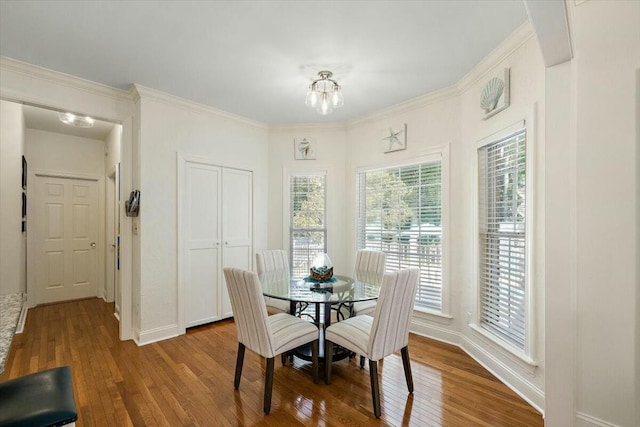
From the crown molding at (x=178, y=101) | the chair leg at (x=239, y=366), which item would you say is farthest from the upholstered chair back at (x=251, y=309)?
the crown molding at (x=178, y=101)

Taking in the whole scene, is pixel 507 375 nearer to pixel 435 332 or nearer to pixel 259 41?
pixel 435 332

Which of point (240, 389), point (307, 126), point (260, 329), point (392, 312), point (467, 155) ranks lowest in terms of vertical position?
point (240, 389)

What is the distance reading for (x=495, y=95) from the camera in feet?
8.16

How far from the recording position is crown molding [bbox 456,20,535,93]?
84.4 inches

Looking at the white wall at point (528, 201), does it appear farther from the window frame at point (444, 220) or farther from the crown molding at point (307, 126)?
the crown molding at point (307, 126)

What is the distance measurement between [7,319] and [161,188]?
2257mm

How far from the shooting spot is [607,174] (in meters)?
1.58

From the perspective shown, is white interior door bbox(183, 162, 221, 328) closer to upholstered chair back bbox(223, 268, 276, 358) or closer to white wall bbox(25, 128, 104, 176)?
upholstered chair back bbox(223, 268, 276, 358)

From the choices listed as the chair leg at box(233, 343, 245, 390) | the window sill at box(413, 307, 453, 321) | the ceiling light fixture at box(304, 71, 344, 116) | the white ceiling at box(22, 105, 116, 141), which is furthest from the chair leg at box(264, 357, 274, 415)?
the white ceiling at box(22, 105, 116, 141)

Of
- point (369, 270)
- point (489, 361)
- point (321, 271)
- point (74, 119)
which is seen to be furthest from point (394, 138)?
point (74, 119)

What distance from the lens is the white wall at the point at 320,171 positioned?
422 centimetres

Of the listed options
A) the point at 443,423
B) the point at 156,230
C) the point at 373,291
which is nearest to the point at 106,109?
the point at 156,230

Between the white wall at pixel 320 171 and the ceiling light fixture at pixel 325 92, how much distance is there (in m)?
1.29

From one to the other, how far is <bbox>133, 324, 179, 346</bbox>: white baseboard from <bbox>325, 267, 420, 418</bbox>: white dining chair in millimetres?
2007
